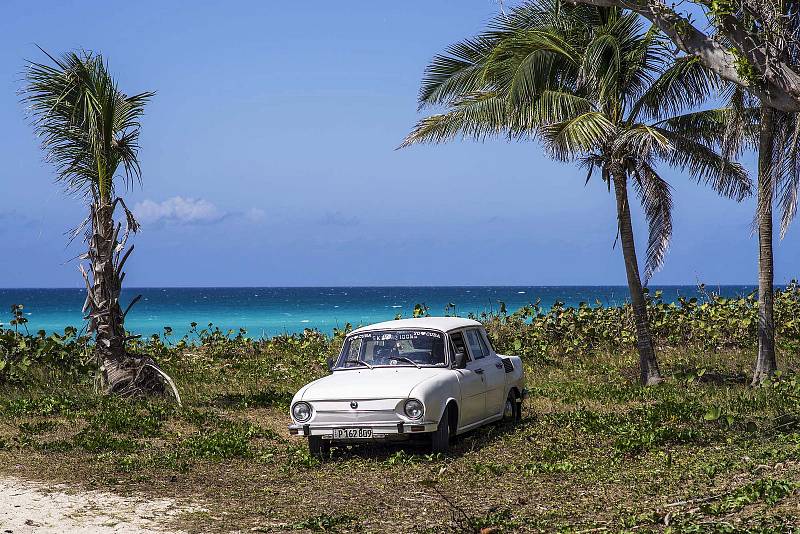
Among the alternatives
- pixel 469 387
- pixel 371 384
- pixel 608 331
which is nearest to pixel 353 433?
pixel 371 384

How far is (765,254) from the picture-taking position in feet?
55.0

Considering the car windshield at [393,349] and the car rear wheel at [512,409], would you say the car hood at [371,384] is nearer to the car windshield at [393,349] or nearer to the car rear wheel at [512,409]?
the car windshield at [393,349]

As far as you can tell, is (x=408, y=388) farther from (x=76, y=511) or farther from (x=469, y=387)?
(x=76, y=511)

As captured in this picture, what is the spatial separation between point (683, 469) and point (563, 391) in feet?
23.0

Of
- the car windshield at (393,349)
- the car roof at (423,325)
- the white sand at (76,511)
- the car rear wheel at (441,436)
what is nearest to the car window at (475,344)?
the car roof at (423,325)

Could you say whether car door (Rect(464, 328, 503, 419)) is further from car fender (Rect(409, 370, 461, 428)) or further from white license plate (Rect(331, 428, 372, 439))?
white license plate (Rect(331, 428, 372, 439))

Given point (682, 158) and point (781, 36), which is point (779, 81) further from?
point (682, 158)

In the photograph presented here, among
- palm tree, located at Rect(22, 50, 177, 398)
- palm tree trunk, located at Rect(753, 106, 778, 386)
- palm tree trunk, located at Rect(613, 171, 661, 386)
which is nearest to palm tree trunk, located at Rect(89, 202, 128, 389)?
palm tree, located at Rect(22, 50, 177, 398)

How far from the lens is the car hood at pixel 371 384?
10.8m

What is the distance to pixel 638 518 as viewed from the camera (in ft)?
25.7

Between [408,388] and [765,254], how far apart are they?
29.4 feet

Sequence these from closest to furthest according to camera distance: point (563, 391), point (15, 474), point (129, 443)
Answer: point (15, 474), point (129, 443), point (563, 391)

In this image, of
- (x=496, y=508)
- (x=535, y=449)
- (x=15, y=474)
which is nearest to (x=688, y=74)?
(x=535, y=449)

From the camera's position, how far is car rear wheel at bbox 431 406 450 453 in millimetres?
11031
